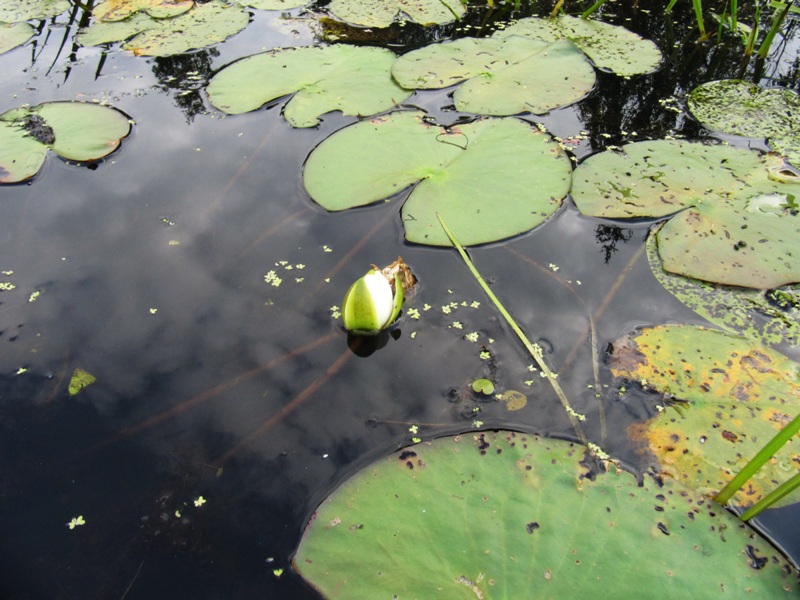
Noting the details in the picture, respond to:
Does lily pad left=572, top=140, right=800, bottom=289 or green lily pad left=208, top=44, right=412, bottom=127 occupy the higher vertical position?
lily pad left=572, top=140, right=800, bottom=289

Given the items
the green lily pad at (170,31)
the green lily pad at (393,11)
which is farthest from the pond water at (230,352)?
the green lily pad at (393,11)

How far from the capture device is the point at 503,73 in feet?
11.9

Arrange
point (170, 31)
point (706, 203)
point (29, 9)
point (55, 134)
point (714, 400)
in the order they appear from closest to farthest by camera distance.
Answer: point (714, 400)
point (706, 203)
point (55, 134)
point (170, 31)
point (29, 9)

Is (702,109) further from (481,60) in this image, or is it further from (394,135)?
(394,135)

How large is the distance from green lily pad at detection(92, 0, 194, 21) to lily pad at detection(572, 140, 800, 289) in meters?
3.88

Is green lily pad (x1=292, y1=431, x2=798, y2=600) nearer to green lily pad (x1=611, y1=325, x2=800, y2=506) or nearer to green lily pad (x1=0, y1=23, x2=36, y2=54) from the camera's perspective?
green lily pad (x1=611, y1=325, x2=800, y2=506)

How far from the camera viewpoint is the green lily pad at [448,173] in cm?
253

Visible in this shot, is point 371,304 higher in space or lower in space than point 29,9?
higher

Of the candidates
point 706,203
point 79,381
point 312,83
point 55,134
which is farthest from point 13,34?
point 706,203

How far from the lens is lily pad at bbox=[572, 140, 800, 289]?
2291 millimetres

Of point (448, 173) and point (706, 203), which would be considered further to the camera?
point (448, 173)

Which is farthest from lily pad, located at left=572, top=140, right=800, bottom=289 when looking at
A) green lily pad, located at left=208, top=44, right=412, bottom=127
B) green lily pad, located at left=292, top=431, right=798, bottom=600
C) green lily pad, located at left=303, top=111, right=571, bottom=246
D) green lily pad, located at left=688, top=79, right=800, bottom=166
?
green lily pad, located at left=208, top=44, right=412, bottom=127

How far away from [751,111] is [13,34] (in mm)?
5490

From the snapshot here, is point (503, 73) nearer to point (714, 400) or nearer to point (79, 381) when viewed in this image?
point (714, 400)
